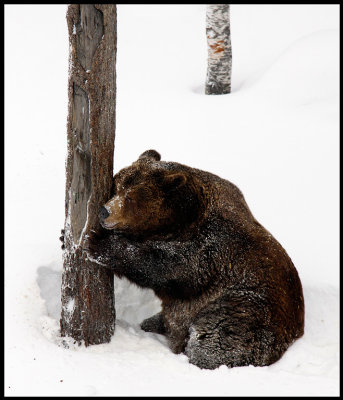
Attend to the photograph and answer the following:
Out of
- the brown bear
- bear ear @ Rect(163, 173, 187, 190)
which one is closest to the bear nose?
the brown bear

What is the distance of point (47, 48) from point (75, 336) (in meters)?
8.95

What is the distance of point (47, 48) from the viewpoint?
40.5 ft

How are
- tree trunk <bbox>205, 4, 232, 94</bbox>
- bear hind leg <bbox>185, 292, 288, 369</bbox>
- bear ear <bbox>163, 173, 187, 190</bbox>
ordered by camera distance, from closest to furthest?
bear ear <bbox>163, 173, 187, 190</bbox>
bear hind leg <bbox>185, 292, 288, 369</bbox>
tree trunk <bbox>205, 4, 232, 94</bbox>

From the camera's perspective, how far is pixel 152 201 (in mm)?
4641

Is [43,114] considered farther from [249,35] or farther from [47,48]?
[249,35]

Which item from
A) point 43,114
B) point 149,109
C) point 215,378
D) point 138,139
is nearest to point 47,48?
point 43,114

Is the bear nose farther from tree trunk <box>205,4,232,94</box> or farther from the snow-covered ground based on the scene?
tree trunk <box>205,4,232,94</box>

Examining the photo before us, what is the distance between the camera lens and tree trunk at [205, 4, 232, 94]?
1003cm

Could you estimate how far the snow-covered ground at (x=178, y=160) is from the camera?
4566 mm

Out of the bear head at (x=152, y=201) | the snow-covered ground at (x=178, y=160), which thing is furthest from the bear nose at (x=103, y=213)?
the snow-covered ground at (x=178, y=160)

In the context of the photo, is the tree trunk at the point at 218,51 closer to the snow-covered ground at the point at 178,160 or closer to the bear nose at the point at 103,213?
the snow-covered ground at the point at 178,160

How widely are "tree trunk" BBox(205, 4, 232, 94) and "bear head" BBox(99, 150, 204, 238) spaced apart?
5.52 meters

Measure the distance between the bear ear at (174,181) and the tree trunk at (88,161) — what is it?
0.56m

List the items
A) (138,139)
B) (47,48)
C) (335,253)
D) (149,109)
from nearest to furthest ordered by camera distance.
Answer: (335,253) → (138,139) → (149,109) → (47,48)
